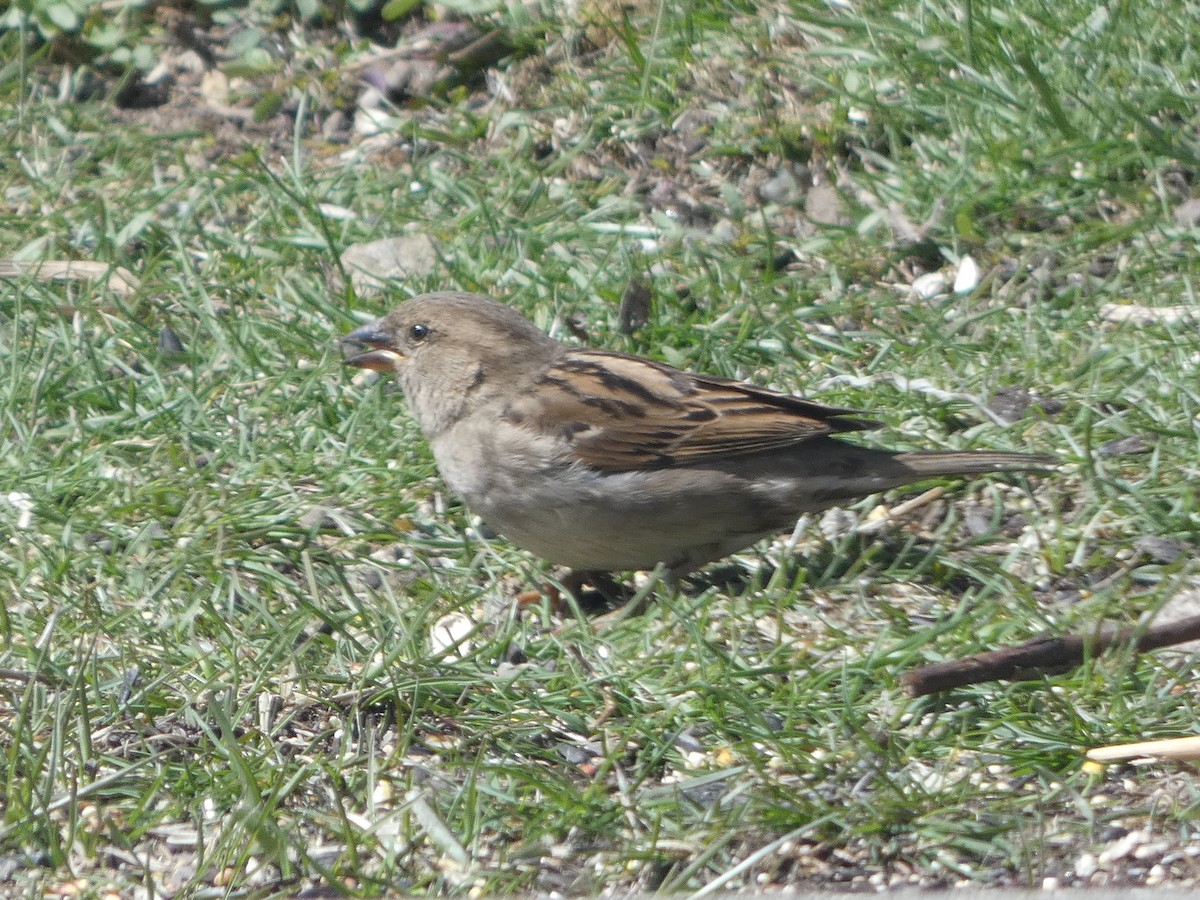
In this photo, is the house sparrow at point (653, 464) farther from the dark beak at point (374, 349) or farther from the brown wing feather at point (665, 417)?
the dark beak at point (374, 349)

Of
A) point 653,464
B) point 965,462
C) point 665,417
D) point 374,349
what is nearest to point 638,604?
point 653,464

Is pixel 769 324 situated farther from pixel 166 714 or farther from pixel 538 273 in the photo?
pixel 166 714

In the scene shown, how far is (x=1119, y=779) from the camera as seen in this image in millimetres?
2809

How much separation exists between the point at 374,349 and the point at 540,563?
2.48 feet

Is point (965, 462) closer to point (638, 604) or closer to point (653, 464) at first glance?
point (653, 464)

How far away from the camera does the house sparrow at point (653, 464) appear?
3.58 metres

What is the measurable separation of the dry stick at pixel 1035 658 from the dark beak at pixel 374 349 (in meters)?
1.62

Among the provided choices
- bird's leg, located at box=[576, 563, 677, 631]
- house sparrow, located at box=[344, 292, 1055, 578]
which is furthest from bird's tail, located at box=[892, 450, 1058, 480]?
bird's leg, located at box=[576, 563, 677, 631]

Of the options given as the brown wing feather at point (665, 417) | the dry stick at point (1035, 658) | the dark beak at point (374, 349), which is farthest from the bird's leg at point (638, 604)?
the dark beak at point (374, 349)

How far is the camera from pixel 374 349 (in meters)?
4.14

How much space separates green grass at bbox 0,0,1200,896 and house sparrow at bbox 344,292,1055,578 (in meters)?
0.14

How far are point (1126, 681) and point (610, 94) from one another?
3.11 m

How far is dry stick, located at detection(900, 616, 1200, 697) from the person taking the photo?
9.61ft

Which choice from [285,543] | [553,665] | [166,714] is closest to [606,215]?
Answer: [285,543]
